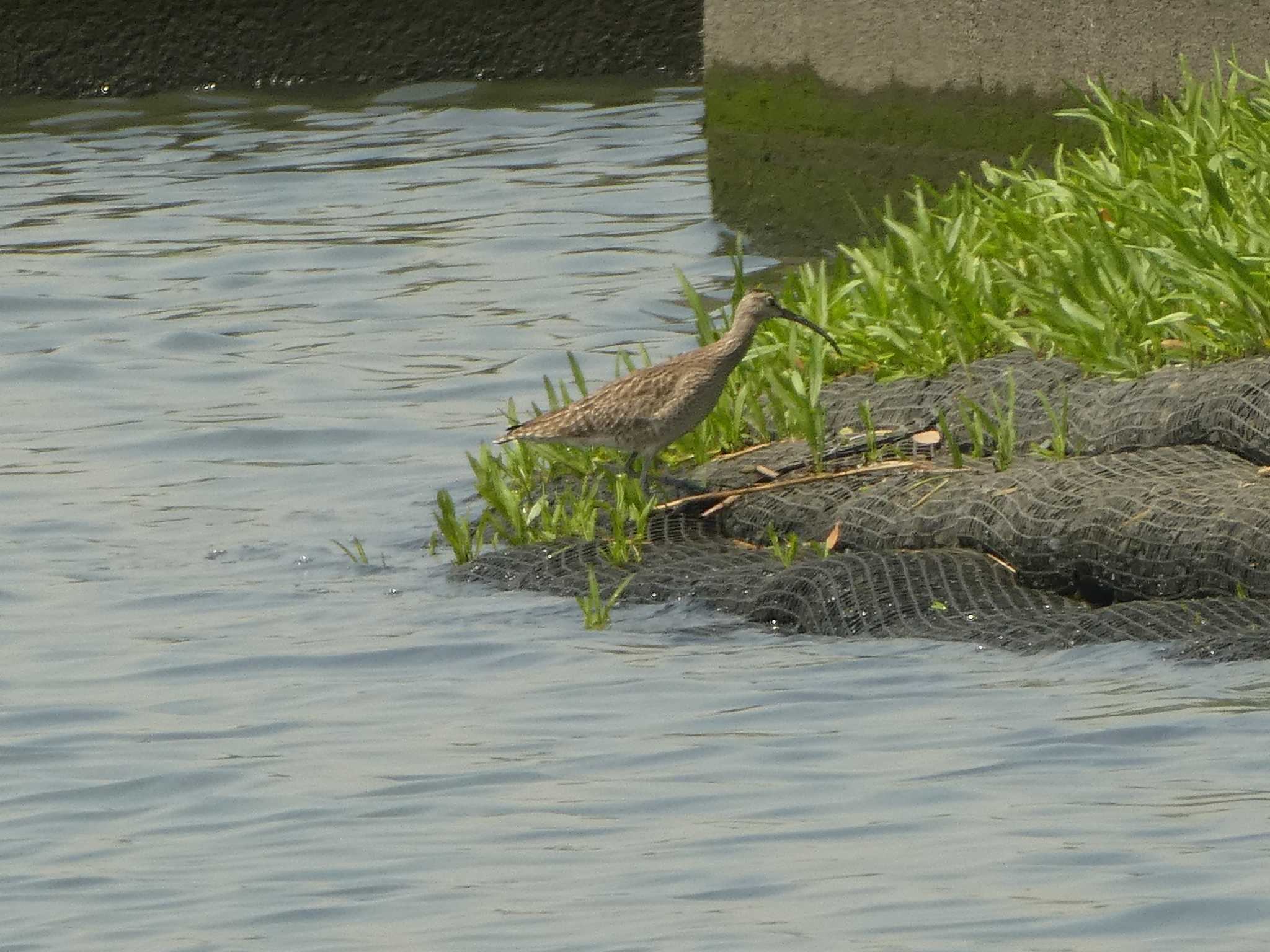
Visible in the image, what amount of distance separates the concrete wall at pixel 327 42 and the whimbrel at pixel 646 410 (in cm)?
1364

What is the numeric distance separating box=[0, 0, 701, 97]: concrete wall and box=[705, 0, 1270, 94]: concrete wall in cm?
690

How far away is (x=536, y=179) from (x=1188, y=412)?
34.1 ft

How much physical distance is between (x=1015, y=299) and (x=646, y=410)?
1.66 meters

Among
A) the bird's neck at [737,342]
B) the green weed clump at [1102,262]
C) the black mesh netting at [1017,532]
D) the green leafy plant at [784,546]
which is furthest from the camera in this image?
the bird's neck at [737,342]

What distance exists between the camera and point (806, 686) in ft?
24.8

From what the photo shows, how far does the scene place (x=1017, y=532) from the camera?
8.38 metres

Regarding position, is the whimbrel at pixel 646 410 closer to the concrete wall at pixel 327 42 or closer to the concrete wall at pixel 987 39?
the concrete wall at pixel 987 39

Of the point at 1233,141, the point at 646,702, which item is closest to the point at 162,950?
the point at 646,702

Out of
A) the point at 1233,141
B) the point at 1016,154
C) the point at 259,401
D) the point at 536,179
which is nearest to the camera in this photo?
the point at 1233,141

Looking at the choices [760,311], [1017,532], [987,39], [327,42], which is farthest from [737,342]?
[327,42]

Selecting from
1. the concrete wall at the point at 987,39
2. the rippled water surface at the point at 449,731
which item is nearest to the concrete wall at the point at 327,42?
the concrete wall at the point at 987,39

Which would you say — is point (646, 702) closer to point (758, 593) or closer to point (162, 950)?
point (758, 593)

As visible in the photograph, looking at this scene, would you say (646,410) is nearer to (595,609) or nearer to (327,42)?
(595,609)

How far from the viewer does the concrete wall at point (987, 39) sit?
1255 cm
